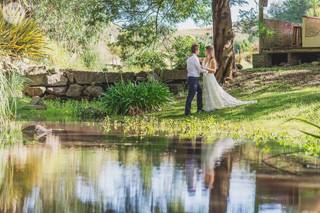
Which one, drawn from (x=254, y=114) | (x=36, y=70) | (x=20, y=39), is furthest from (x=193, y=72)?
(x=36, y=70)

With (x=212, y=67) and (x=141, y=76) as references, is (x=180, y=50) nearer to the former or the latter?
(x=141, y=76)

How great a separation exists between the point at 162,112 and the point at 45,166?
43.1 feet

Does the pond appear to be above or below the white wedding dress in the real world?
below

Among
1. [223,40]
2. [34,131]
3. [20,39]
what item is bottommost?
[34,131]

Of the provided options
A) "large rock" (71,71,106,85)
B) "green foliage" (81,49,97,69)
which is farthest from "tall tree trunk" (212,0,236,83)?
"green foliage" (81,49,97,69)

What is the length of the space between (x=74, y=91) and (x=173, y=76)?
12.9ft

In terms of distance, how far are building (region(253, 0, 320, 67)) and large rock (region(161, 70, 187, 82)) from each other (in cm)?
411

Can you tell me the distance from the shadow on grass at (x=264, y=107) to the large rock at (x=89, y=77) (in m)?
6.72

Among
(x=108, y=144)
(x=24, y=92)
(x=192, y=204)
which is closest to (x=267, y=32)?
(x=24, y=92)

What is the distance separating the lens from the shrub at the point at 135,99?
81.5 feet

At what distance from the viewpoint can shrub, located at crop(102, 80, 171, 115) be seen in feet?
81.5

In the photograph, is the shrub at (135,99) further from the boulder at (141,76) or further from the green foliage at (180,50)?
the green foliage at (180,50)

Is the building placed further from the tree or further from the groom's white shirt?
the groom's white shirt

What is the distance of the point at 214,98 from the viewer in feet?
77.2
